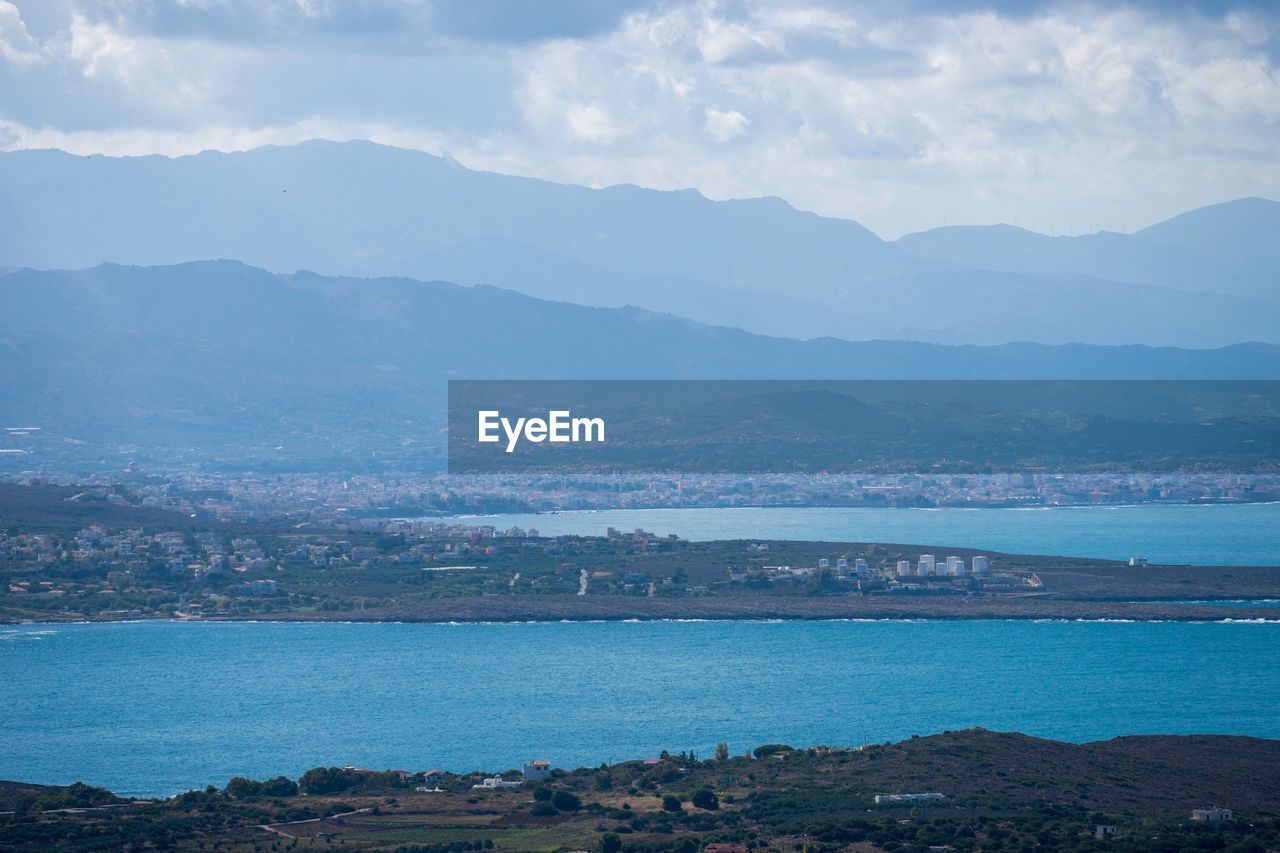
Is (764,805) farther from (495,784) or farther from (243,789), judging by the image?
(243,789)

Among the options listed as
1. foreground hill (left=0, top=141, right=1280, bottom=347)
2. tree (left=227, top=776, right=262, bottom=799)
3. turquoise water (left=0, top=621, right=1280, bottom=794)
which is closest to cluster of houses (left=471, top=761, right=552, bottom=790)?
turquoise water (left=0, top=621, right=1280, bottom=794)

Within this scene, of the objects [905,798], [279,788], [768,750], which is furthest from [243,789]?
[905,798]

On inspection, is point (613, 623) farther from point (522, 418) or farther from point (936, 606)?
point (522, 418)

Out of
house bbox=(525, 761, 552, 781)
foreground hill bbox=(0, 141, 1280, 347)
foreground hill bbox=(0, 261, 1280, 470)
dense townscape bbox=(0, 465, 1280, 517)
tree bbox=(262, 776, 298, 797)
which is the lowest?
tree bbox=(262, 776, 298, 797)

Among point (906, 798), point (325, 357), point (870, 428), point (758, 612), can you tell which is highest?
point (325, 357)

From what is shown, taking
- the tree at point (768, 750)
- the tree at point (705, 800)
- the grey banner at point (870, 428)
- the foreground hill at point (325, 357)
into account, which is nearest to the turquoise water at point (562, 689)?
the tree at point (768, 750)

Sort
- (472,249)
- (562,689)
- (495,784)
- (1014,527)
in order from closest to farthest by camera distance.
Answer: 1. (495,784)
2. (562,689)
3. (1014,527)
4. (472,249)

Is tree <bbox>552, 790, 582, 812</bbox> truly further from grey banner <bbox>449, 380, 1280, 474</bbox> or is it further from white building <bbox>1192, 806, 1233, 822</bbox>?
grey banner <bbox>449, 380, 1280, 474</bbox>
